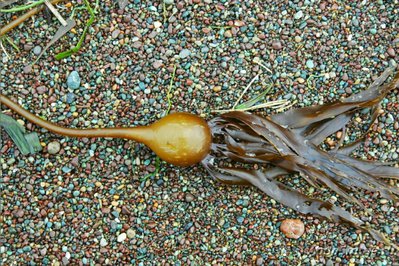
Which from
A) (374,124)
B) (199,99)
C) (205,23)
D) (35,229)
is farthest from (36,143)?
(374,124)

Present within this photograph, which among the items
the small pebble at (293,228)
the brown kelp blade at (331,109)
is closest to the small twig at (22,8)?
the brown kelp blade at (331,109)

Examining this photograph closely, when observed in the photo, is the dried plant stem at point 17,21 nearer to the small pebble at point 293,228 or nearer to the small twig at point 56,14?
the small twig at point 56,14

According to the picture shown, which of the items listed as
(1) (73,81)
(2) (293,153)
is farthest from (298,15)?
(1) (73,81)

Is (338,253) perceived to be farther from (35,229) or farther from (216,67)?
(35,229)

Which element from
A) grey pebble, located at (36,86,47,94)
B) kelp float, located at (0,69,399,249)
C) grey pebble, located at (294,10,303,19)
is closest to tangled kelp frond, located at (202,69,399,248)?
kelp float, located at (0,69,399,249)

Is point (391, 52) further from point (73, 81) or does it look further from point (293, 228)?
point (73, 81)

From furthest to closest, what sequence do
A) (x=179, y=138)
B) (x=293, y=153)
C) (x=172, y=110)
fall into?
(x=172, y=110) < (x=293, y=153) < (x=179, y=138)
